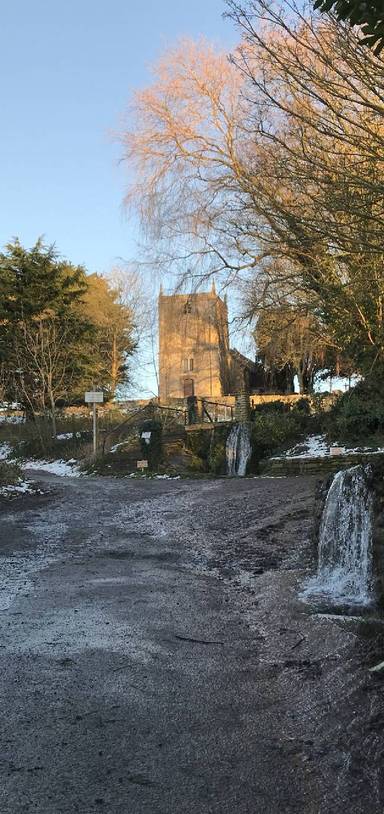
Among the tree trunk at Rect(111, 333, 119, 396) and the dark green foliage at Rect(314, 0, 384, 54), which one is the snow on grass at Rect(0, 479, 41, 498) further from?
the tree trunk at Rect(111, 333, 119, 396)

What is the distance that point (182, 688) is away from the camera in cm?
380

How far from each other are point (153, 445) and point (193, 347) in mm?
17512

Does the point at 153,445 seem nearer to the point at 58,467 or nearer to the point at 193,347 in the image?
the point at 58,467

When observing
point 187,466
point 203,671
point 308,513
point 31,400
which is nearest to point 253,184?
point 203,671

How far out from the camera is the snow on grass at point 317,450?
1384cm

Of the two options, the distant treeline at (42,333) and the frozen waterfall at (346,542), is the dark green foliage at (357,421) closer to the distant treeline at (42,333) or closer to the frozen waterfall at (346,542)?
the frozen waterfall at (346,542)

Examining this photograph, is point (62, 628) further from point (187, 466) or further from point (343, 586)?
point (187, 466)

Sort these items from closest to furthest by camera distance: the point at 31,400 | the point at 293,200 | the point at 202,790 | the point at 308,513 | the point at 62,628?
the point at 202,790 < the point at 62,628 < the point at 293,200 < the point at 308,513 < the point at 31,400

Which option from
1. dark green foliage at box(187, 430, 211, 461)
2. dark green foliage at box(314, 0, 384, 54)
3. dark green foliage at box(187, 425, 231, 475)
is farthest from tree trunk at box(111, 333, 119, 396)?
dark green foliage at box(314, 0, 384, 54)

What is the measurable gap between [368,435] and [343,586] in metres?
9.32

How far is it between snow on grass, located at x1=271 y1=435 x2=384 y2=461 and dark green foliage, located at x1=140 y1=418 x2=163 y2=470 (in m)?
4.70

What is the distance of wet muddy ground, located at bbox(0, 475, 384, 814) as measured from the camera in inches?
105

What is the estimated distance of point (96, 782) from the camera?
271cm

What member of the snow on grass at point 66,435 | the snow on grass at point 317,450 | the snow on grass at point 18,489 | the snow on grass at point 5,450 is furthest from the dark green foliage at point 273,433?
the snow on grass at point 5,450
